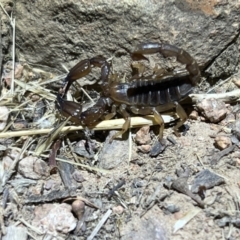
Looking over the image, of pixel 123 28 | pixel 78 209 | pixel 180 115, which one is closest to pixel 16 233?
pixel 78 209

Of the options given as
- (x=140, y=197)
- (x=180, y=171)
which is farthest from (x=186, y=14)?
(x=140, y=197)

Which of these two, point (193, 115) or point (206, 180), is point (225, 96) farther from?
point (206, 180)

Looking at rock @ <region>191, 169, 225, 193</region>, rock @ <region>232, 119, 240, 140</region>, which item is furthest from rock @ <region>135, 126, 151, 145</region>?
rock @ <region>232, 119, 240, 140</region>

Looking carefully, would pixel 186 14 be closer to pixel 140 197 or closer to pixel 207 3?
pixel 207 3

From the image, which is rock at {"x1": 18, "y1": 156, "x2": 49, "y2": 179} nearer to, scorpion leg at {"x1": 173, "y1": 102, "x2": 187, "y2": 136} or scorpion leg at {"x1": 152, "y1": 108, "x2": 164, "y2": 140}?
scorpion leg at {"x1": 152, "y1": 108, "x2": 164, "y2": 140}

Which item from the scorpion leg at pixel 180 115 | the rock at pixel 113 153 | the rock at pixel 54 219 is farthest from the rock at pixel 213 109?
the rock at pixel 54 219

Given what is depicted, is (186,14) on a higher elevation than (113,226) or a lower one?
higher
